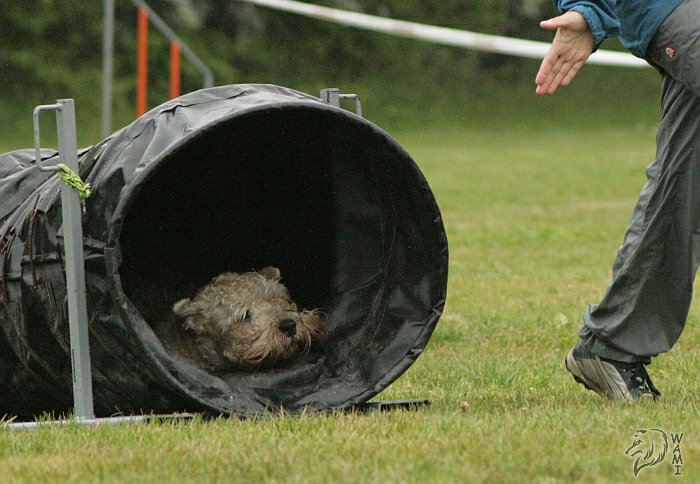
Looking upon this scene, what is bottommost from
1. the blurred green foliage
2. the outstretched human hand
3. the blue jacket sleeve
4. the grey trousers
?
the blurred green foliage

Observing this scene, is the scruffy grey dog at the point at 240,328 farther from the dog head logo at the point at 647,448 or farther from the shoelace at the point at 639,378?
the dog head logo at the point at 647,448

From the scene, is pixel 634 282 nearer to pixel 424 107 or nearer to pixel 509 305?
pixel 509 305

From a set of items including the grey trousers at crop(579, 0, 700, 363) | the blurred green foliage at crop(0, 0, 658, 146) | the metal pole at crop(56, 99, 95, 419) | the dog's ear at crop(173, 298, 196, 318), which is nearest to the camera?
the metal pole at crop(56, 99, 95, 419)

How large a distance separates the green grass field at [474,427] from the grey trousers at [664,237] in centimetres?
28

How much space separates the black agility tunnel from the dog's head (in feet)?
0.29

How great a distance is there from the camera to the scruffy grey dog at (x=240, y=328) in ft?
16.5

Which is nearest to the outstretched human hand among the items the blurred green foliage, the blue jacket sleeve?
the blue jacket sleeve

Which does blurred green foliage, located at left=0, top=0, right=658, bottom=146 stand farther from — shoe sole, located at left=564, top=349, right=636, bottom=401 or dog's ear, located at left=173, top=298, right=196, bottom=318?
shoe sole, located at left=564, top=349, right=636, bottom=401

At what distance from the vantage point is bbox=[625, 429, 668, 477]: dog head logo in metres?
3.25

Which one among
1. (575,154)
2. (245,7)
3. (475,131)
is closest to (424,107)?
(475,131)

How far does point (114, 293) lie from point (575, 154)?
19.1 meters

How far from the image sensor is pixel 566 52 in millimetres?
4203

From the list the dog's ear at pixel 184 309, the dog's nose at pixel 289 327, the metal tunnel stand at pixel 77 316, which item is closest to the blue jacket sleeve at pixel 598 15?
the dog's nose at pixel 289 327

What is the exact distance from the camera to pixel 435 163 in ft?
69.9
